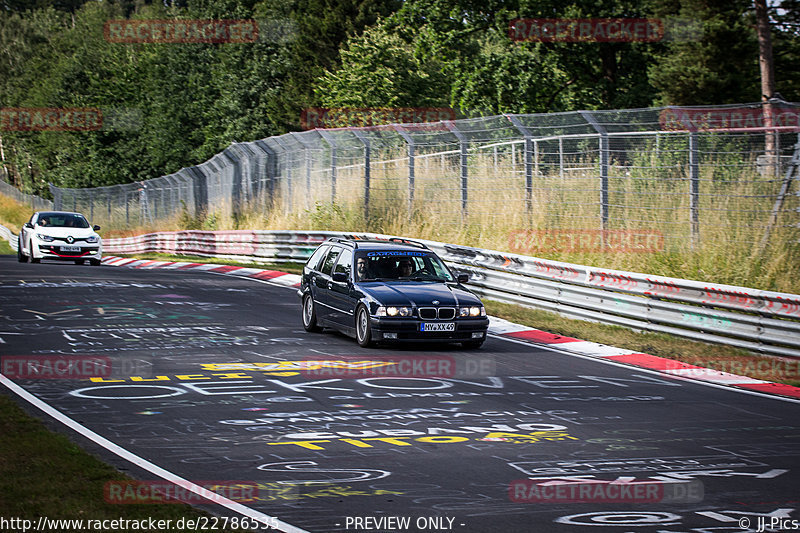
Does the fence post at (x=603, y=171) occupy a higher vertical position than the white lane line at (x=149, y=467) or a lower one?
higher

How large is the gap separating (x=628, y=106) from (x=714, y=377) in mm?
32122

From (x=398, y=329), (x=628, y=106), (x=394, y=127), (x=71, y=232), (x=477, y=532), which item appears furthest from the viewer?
(x=628, y=106)

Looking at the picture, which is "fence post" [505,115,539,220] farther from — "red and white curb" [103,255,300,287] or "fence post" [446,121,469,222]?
"red and white curb" [103,255,300,287]

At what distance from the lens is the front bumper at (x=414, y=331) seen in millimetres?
13648

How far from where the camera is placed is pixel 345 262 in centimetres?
1529

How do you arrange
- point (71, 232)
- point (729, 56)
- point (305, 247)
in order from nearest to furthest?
point (305, 247) < point (71, 232) < point (729, 56)

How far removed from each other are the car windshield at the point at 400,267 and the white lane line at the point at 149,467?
552cm

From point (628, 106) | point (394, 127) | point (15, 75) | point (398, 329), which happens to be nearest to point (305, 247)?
point (394, 127)

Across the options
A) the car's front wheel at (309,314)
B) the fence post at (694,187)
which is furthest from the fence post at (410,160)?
the car's front wheel at (309,314)

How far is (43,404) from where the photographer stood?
9.93 metres

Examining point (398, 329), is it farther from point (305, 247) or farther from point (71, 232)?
point (71, 232)

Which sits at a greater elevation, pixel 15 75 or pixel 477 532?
pixel 15 75

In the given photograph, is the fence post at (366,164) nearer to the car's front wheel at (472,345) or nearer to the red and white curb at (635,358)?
the red and white curb at (635,358)

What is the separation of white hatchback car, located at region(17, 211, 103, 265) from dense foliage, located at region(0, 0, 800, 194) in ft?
61.0
